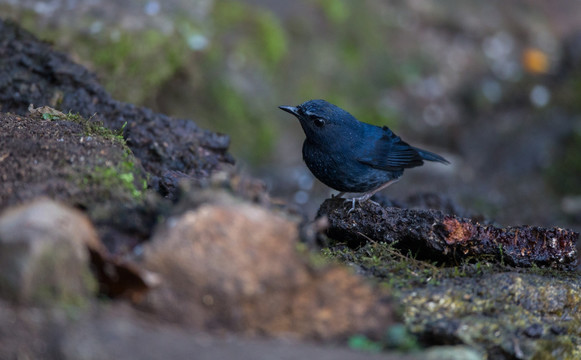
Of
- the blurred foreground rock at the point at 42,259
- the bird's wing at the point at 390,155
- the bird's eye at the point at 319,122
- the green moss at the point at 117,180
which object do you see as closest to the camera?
the blurred foreground rock at the point at 42,259

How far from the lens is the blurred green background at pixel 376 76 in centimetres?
847

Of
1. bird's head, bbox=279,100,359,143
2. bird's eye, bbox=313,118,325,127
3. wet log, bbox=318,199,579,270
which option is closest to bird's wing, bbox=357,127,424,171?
bird's head, bbox=279,100,359,143

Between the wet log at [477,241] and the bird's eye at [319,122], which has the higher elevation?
the bird's eye at [319,122]

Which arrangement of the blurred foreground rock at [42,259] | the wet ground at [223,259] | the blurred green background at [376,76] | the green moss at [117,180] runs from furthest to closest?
the blurred green background at [376,76]
the green moss at [117,180]
the wet ground at [223,259]
the blurred foreground rock at [42,259]

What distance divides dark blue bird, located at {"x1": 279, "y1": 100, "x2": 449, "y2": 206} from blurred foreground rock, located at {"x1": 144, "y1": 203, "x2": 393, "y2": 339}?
297cm

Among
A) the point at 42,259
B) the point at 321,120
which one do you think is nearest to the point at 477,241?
the point at 321,120

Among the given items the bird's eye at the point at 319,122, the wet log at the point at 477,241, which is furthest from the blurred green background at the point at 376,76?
the wet log at the point at 477,241

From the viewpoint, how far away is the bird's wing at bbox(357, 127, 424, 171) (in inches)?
241

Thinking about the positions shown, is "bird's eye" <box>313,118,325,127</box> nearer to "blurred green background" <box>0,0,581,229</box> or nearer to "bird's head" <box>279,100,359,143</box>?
"bird's head" <box>279,100,359,143</box>

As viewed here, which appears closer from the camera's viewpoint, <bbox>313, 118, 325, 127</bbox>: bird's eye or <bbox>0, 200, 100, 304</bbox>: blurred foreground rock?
<bbox>0, 200, 100, 304</bbox>: blurred foreground rock

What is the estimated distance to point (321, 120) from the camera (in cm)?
591

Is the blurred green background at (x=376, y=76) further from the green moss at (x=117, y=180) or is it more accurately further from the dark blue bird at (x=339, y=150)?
the green moss at (x=117, y=180)

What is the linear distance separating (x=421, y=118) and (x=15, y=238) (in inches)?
393

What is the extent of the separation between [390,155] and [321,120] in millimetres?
900
